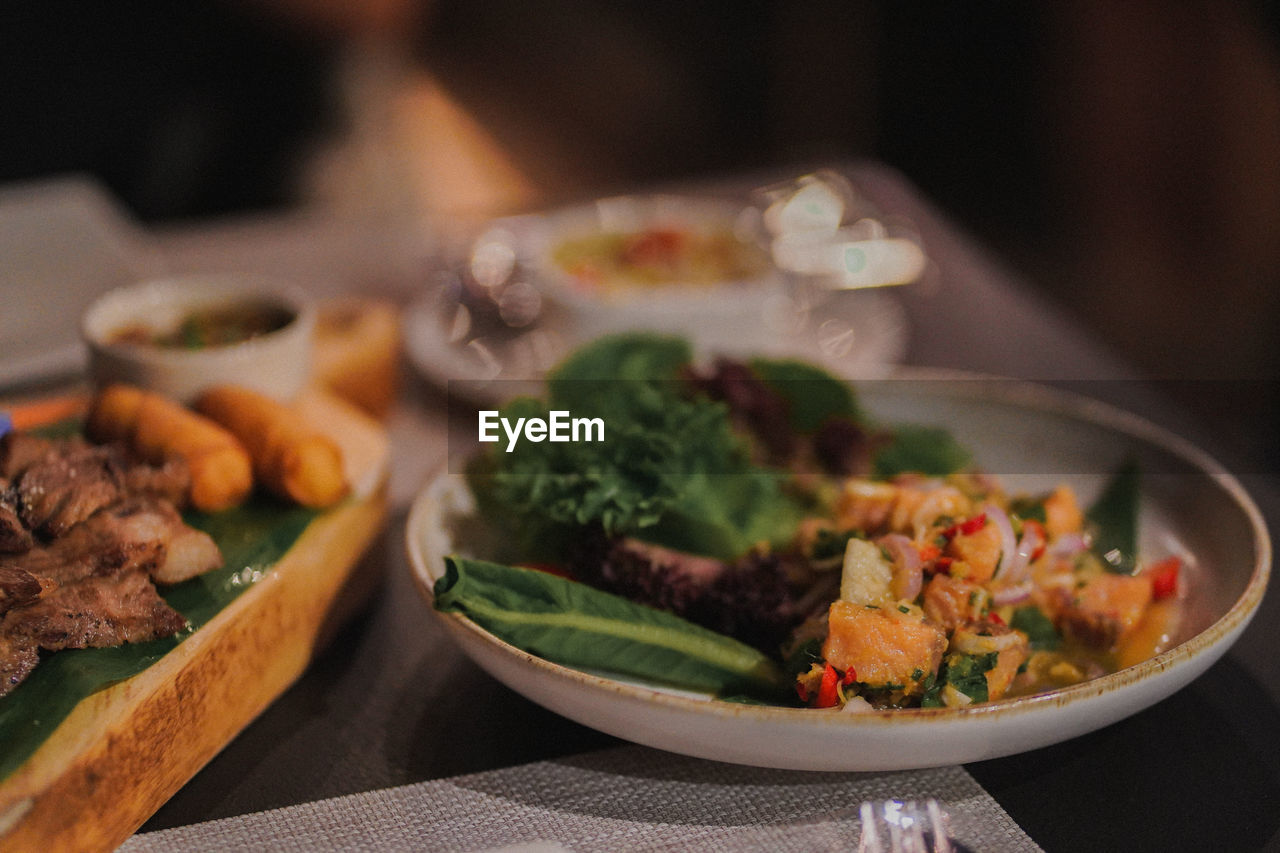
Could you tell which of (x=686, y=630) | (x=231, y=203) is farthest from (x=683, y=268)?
(x=231, y=203)

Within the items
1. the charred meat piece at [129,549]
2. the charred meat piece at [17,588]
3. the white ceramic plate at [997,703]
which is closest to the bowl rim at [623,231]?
the white ceramic plate at [997,703]

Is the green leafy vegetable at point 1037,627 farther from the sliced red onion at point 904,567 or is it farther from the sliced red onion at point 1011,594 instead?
the sliced red onion at point 904,567

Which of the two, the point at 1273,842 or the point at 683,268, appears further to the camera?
the point at 683,268

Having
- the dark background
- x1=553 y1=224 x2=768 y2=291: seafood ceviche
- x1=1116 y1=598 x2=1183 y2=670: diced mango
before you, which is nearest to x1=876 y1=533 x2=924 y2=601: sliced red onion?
x1=1116 y1=598 x2=1183 y2=670: diced mango

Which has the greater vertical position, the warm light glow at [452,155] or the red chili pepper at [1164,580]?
the red chili pepper at [1164,580]

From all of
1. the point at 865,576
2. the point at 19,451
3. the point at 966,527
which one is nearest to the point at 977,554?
the point at 966,527

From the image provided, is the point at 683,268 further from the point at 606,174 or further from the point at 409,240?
the point at 606,174

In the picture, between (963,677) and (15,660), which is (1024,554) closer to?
(963,677)
